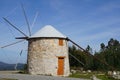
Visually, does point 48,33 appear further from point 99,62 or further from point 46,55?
point 99,62

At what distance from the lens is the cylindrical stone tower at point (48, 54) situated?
35.7m

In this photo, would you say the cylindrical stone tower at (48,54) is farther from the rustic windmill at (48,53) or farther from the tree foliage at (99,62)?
the tree foliage at (99,62)

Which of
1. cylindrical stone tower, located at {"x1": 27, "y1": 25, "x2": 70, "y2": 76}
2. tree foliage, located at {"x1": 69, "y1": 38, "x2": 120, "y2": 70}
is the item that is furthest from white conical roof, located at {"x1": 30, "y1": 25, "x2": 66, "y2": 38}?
tree foliage, located at {"x1": 69, "y1": 38, "x2": 120, "y2": 70}

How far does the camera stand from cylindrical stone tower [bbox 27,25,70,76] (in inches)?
1404

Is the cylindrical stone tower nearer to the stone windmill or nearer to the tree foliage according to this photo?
the stone windmill

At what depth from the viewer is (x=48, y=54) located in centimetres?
3562

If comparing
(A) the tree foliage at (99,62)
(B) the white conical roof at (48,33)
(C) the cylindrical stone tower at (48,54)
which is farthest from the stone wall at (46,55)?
(A) the tree foliage at (99,62)

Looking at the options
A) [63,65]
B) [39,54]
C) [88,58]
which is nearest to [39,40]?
[39,54]

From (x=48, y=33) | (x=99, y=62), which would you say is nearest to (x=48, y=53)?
(x=48, y=33)

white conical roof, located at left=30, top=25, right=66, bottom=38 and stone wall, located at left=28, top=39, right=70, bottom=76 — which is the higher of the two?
white conical roof, located at left=30, top=25, right=66, bottom=38

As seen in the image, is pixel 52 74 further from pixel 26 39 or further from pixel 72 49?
pixel 72 49

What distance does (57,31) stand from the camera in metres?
37.2

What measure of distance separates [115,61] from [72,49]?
744 cm

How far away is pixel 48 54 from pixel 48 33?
245 cm
